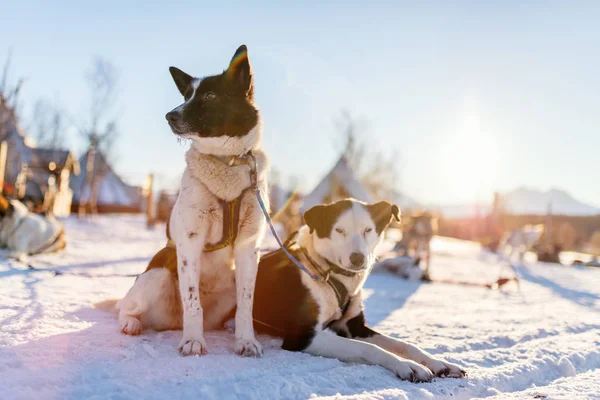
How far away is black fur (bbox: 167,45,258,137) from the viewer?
2727 mm

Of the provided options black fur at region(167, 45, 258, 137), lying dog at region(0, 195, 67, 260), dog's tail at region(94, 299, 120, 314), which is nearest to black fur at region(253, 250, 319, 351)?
black fur at region(167, 45, 258, 137)

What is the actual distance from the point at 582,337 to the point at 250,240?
3211 millimetres

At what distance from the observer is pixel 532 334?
3953mm

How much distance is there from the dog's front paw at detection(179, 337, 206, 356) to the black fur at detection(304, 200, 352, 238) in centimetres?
108

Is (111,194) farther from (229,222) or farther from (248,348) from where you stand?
(248,348)

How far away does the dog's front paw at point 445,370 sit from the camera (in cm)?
253

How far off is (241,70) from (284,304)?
1.57 metres

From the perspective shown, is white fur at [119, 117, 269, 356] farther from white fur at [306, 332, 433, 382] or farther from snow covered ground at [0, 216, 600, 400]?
white fur at [306, 332, 433, 382]

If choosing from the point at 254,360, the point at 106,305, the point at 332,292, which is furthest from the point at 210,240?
the point at 106,305

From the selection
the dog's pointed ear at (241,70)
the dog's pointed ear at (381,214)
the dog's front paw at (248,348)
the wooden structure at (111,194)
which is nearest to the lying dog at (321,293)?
the dog's pointed ear at (381,214)

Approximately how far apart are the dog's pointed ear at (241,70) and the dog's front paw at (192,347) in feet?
5.22

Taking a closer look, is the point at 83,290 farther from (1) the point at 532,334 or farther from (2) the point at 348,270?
(1) the point at 532,334

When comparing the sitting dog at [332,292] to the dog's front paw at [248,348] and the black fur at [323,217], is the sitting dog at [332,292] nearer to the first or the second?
the black fur at [323,217]

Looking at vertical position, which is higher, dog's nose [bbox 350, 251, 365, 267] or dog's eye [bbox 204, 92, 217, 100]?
dog's eye [bbox 204, 92, 217, 100]
